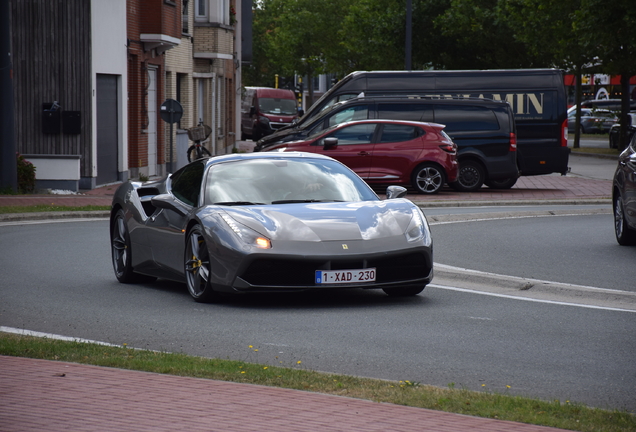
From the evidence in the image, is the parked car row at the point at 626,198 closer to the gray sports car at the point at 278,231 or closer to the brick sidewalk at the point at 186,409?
the gray sports car at the point at 278,231

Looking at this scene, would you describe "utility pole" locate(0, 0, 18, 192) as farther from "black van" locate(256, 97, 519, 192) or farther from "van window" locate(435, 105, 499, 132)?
"van window" locate(435, 105, 499, 132)

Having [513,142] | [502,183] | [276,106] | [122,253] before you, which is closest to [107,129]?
[502,183]

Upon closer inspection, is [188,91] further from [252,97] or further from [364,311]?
[364,311]

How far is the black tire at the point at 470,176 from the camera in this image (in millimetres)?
24625

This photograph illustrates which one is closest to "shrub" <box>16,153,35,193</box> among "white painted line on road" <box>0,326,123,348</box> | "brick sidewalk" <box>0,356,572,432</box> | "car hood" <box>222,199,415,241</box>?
"car hood" <box>222,199,415,241</box>

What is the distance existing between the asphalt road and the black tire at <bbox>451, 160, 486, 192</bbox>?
14648mm

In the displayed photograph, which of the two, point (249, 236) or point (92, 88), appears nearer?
point (249, 236)

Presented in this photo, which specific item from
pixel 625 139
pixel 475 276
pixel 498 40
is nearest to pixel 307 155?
pixel 475 276

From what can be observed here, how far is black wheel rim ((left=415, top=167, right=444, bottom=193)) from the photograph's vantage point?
2312 centimetres

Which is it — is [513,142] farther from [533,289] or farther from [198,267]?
[198,267]

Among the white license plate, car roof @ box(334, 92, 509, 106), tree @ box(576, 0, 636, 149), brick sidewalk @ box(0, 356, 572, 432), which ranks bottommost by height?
brick sidewalk @ box(0, 356, 572, 432)

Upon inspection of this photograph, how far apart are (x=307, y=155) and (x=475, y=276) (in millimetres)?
1946

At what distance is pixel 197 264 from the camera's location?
919 cm

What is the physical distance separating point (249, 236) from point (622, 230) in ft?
20.8
